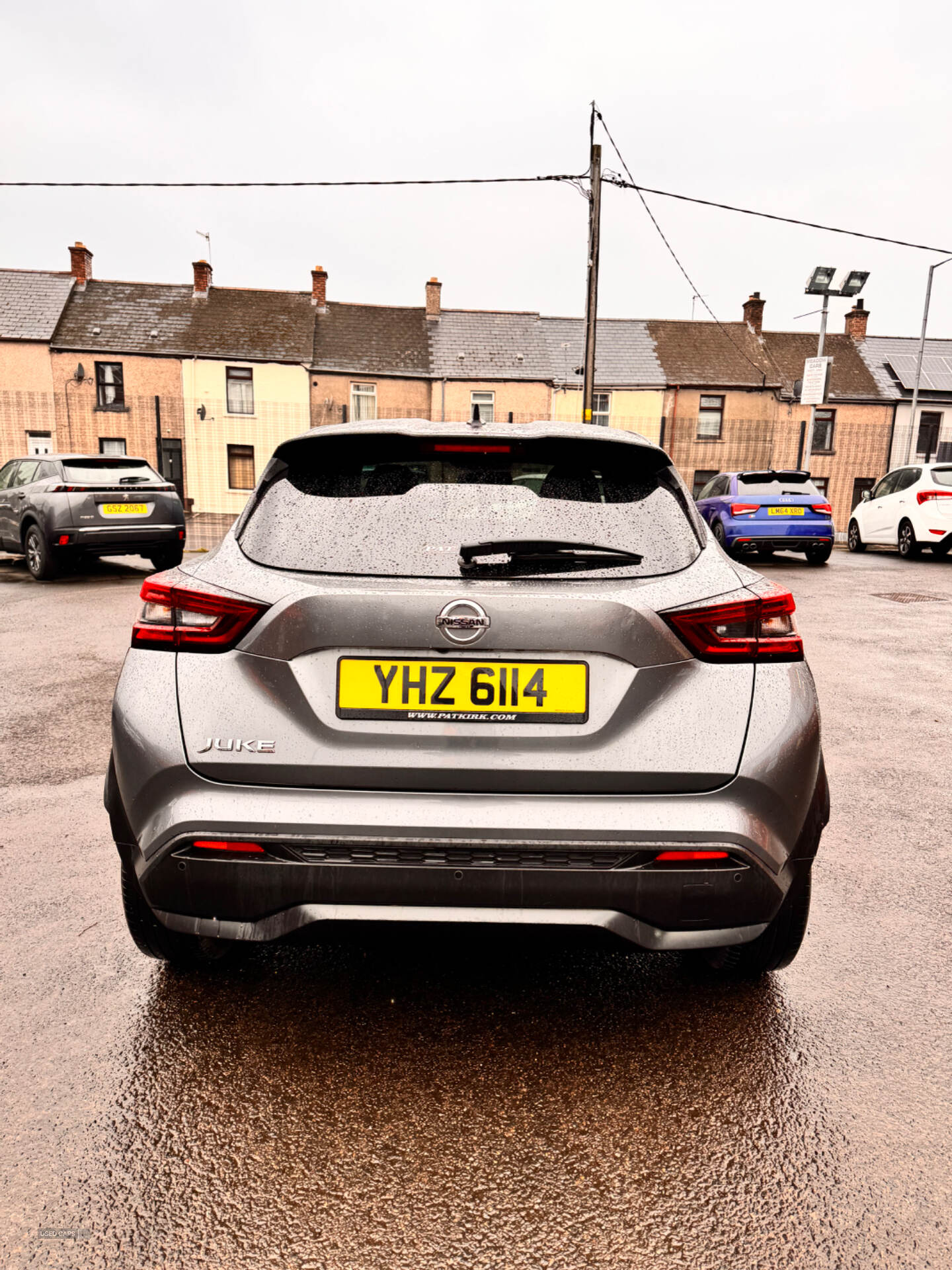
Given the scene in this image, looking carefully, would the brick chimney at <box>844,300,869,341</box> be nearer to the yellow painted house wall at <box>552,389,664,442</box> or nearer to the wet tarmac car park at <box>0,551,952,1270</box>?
the yellow painted house wall at <box>552,389,664,442</box>

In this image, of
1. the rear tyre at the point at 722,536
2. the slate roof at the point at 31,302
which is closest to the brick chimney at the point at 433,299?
the slate roof at the point at 31,302

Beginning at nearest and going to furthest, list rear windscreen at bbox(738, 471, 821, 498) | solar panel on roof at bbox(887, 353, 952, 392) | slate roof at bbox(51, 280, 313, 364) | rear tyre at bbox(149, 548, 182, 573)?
rear tyre at bbox(149, 548, 182, 573) < rear windscreen at bbox(738, 471, 821, 498) < slate roof at bbox(51, 280, 313, 364) < solar panel on roof at bbox(887, 353, 952, 392)

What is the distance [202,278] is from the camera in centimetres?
3744

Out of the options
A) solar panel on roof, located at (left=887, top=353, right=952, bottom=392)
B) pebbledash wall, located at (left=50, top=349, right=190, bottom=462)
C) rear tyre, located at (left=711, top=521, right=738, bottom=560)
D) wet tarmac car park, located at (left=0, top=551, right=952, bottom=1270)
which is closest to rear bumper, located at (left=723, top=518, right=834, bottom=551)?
rear tyre, located at (left=711, top=521, right=738, bottom=560)

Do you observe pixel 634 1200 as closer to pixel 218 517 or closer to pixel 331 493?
pixel 331 493

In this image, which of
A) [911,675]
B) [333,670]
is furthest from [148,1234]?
[911,675]

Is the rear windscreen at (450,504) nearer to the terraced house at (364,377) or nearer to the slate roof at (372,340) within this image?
the terraced house at (364,377)

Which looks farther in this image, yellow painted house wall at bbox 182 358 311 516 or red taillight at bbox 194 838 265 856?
yellow painted house wall at bbox 182 358 311 516

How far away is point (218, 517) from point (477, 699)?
94.6 ft

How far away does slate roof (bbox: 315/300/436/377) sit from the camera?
3684cm

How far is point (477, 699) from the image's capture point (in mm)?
2117

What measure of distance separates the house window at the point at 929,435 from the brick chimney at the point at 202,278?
29.9m

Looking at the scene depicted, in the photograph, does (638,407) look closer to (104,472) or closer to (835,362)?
(835,362)

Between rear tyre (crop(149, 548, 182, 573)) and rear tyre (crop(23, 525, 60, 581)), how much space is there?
123 cm
